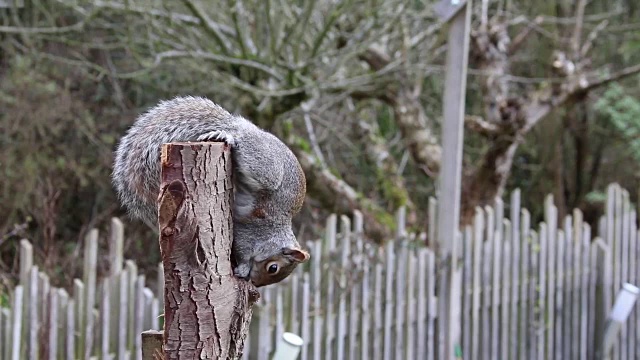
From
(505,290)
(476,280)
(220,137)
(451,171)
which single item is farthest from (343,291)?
(220,137)

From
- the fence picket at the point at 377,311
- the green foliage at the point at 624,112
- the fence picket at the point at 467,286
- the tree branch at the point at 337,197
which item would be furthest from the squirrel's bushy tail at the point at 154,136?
the green foliage at the point at 624,112

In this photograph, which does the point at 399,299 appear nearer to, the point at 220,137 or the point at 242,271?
the point at 242,271

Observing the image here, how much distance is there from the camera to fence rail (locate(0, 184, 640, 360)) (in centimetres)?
273

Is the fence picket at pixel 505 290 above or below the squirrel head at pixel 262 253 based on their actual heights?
below

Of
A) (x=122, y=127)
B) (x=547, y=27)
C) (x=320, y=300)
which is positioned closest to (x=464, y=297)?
(x=320, y=300)

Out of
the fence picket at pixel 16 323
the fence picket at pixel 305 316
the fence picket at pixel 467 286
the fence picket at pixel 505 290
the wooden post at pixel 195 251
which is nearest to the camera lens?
the wooden post at pixel 195 251

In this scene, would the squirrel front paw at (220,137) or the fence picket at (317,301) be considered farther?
the fence picket at (317,301)

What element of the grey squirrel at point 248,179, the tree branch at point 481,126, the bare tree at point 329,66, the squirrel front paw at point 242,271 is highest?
the bare tree at point 329,66

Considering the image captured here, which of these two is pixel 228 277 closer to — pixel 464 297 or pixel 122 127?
pixel 464 297

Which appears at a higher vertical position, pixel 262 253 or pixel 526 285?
pixel 262 253

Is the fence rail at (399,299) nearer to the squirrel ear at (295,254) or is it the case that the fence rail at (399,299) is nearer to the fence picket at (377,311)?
the fence picket at (377,311)

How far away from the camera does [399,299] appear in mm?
3637

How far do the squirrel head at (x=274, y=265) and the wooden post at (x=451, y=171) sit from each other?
2.16 meters

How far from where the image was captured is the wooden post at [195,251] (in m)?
1.45
